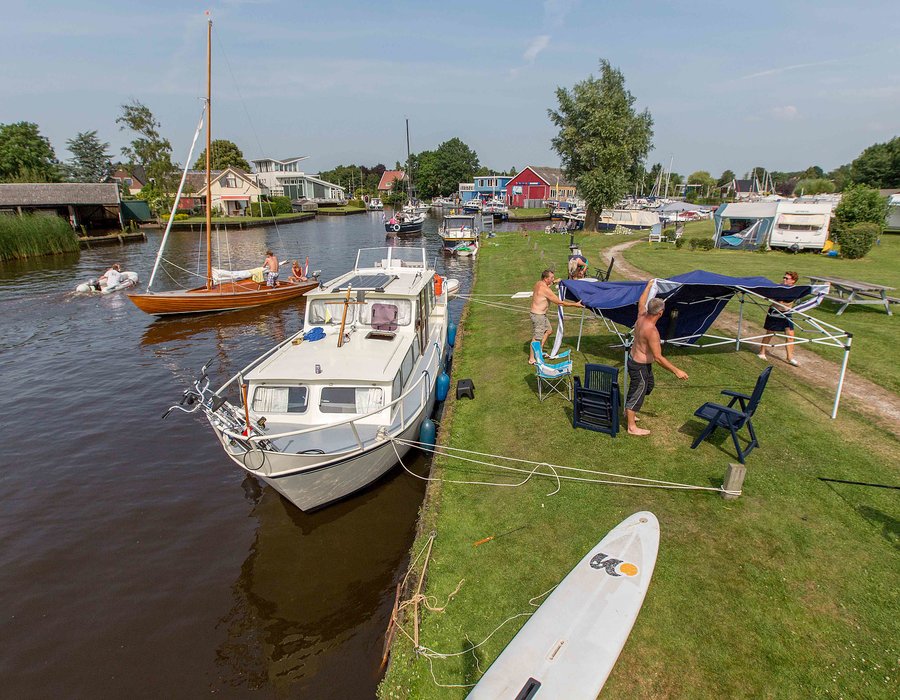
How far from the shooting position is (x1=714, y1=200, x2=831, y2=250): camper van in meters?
27.4

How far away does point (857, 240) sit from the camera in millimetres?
24984

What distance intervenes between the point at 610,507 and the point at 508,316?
1147 centimetres

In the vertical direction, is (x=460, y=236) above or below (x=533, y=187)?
below

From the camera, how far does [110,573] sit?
7.97 metres

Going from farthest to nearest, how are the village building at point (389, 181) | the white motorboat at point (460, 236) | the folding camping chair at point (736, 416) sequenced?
the village building at point (389, 181)
the white motorboat at point (460, 236)
the folding camping chair at point (736, 416)

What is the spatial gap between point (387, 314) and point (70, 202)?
5261cm

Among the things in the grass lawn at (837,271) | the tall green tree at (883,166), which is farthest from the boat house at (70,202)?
the tall green tree at (883,166)

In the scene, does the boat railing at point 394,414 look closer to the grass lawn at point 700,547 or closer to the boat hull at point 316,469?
the boat hull at point 316,469

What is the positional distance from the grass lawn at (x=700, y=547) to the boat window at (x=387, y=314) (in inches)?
110

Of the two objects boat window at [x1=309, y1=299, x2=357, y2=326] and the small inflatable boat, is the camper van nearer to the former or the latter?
boat window at [x1=309, y1=299, x2=357, y2=326]

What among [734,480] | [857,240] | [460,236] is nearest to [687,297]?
[734,480]

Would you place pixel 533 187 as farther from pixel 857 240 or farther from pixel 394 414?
pixel 394 414

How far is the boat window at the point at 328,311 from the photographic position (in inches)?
456

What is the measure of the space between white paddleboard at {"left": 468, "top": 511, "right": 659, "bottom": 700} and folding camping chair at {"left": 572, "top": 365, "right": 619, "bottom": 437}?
2.85 meters
